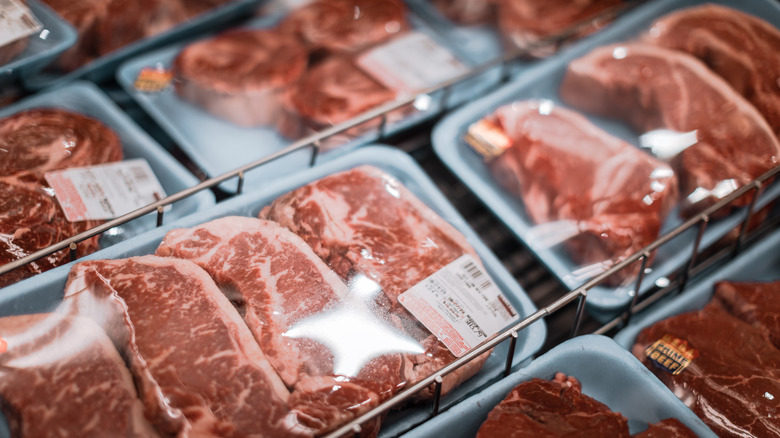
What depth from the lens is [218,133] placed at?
116 inches

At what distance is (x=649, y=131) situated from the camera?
274 cm

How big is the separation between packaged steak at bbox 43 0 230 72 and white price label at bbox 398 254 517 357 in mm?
1855

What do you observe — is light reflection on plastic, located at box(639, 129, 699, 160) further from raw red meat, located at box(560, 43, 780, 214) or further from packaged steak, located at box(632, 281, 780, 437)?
packaged steak, located at box(632, 281, 780, 437)

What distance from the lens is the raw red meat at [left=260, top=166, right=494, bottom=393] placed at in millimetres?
1979

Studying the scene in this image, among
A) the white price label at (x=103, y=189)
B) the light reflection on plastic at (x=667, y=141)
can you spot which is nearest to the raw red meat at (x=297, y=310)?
the white price label at (x=103, y=189)

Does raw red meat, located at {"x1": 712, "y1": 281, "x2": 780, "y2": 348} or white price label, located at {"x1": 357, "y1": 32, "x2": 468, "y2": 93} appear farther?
white price label, located at {"x1": 357, "y1": 32, "x2": 468, "y2": 93}

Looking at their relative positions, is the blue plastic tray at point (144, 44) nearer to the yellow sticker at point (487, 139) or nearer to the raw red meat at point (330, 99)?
the raw red meat at point (330, 99)

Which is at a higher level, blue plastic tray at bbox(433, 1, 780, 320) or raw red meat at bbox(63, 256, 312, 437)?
blue plastic tray at bbox(433, 1, 780, 320)

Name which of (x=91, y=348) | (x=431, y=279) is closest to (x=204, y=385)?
(x=91, y=348)

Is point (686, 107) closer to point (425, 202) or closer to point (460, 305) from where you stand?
point (425, 202)

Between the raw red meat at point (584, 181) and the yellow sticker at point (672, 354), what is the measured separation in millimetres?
278

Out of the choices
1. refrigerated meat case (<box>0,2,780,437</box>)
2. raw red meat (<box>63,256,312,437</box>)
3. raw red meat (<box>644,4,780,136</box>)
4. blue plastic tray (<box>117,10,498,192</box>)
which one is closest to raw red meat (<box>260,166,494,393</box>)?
refrigerated meat case (<box>0,2,780,437</box>)

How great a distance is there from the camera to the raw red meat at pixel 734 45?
278 cm

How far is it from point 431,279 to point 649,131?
126cm
